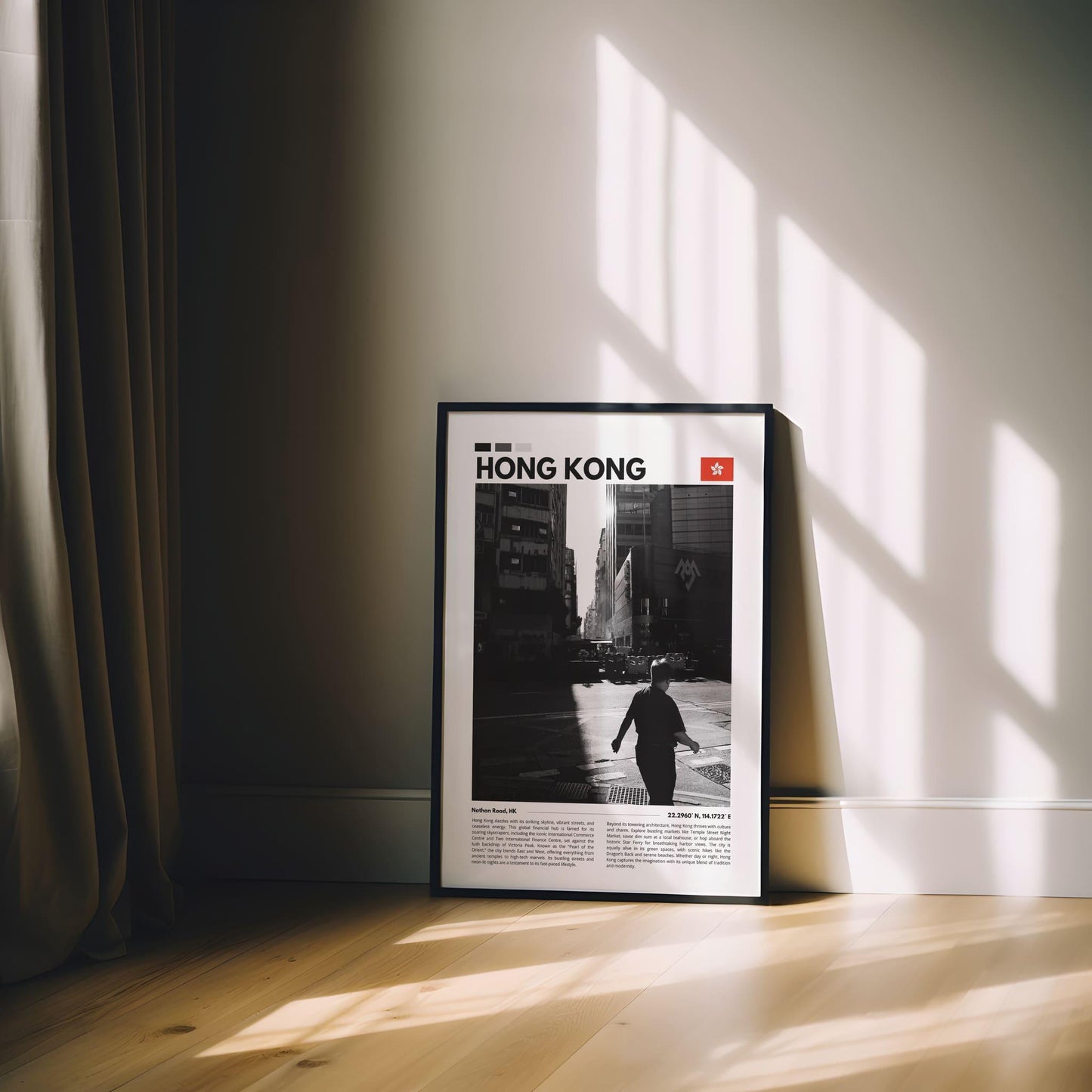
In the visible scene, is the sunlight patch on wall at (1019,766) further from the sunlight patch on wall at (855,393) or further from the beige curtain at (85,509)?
the beige curtain at (85,509)

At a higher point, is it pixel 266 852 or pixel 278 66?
pixel 278 66

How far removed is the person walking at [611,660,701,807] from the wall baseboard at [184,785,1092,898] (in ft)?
0.78

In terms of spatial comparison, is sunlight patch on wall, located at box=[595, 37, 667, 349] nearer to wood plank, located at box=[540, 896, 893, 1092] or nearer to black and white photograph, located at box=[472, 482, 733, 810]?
black and white photograph, located at box=[472, 482, 733, 810]

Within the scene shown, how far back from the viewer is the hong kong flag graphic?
6.84 feet

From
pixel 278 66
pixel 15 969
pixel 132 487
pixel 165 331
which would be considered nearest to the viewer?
pixel 15 969

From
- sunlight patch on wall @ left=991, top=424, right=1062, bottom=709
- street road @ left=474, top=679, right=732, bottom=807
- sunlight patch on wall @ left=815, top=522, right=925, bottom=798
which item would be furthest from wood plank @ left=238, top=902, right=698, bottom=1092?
sunlight patch on wall @ left=991, top=424, right=1062, bottom=709

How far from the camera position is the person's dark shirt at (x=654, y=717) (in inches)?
81.5

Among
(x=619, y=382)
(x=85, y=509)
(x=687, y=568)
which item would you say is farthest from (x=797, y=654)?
(x=85, y=509)

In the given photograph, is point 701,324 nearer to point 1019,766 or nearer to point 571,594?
point 571,594

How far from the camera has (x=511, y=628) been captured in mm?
2102

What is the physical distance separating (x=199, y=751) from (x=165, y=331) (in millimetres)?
908

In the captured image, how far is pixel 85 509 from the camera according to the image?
1694 millimetres

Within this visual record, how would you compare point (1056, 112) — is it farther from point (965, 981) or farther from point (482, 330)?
point (965, 981)

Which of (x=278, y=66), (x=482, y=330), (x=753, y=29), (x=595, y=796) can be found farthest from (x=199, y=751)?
(x=753, y=29)
